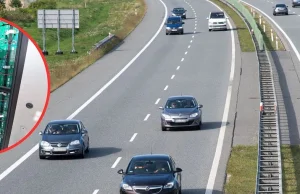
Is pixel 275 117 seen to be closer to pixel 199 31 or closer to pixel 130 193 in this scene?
pixel 130 193

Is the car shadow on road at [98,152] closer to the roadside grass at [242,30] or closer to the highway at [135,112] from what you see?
the highway at [135,112]

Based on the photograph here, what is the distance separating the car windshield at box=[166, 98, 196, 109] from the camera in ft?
114

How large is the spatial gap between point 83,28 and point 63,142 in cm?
6752

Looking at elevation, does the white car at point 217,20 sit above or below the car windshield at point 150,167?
below

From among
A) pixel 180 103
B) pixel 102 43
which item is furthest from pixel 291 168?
pixel 102 43

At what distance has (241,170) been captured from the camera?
79.4 ft

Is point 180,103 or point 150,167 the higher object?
point 150,167

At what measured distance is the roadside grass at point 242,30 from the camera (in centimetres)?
6230

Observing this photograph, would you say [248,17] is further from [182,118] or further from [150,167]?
[150,167]

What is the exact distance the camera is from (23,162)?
1069 inches

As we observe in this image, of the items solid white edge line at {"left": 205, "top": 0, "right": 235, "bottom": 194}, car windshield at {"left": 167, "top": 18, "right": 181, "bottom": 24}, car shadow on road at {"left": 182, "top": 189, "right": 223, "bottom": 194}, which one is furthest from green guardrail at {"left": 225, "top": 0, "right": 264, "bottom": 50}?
car shadow on road at {"left": 182, "top": 189, "right": 223, "bottom": 194}

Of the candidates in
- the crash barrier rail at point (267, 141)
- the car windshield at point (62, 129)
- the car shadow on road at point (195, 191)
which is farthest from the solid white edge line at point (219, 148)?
the car windshield at point (62, 129)

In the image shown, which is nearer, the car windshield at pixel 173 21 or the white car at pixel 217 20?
the car windshield at pixel 173 21

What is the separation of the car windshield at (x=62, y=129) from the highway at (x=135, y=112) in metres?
0.93
